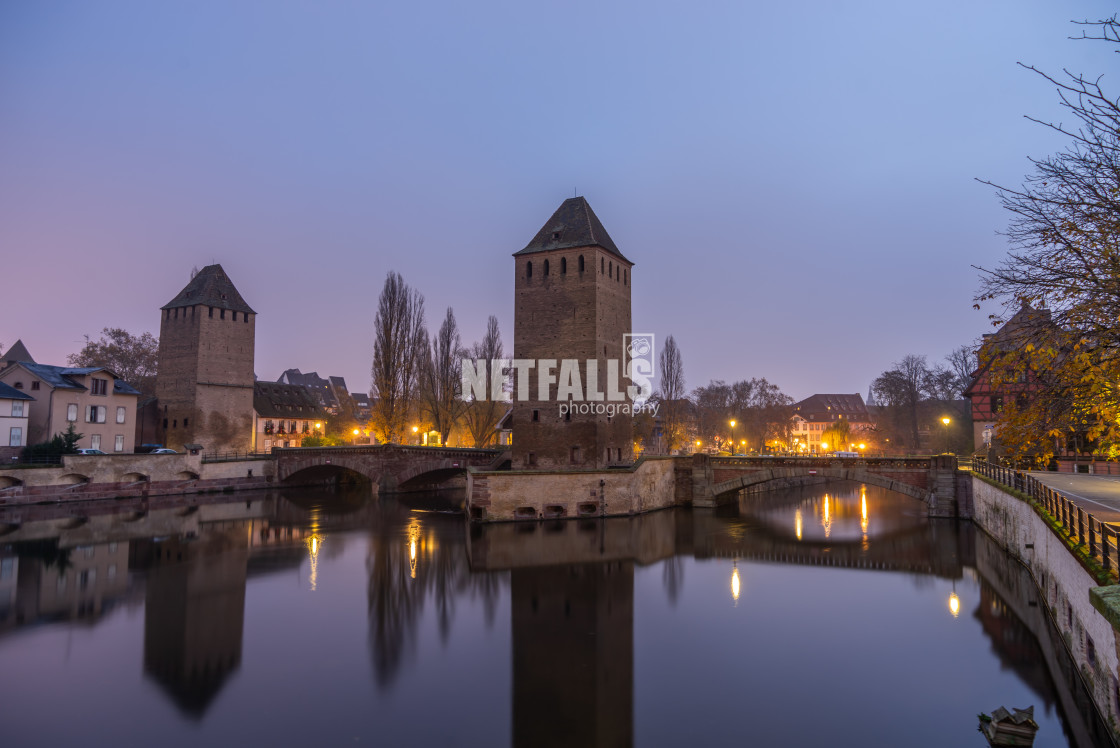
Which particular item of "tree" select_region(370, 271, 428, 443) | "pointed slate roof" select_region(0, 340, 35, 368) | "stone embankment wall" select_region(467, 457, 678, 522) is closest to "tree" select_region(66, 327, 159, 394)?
"pointed slate roof" select_region(0, 340, 35, 368)

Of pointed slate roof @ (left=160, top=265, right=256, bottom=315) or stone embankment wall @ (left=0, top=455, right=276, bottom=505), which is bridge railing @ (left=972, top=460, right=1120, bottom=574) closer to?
stone embankment wall @ (left=0, top=455, right=276, bottom=505)

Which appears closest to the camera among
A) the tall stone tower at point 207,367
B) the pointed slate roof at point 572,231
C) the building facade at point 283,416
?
the pointed slate roof at point 572,231

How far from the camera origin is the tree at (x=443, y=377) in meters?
47.0

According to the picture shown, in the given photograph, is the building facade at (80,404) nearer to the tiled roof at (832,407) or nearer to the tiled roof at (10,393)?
the tiled roof at (10,393)

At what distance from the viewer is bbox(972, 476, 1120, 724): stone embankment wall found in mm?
8445

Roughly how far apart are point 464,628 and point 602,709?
5.46 metres

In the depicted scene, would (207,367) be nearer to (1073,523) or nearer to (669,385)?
(669,385)

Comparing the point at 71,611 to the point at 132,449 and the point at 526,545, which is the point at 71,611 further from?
the point at 132,449

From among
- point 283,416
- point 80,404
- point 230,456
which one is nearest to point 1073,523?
point 80,404

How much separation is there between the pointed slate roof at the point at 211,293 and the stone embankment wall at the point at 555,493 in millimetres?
28973

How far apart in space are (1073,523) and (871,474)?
19755 mm

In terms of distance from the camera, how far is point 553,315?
112 feet

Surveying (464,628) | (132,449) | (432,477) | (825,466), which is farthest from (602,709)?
(132,449)

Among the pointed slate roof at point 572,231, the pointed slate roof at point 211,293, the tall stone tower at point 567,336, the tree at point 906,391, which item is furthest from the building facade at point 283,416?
the tree at point 906,391
